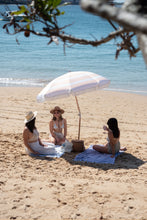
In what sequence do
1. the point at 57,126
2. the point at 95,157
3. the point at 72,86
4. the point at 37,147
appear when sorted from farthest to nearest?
the point at 57,126 → the point at 37,147 → the point at 95,157 → the point at 72,86

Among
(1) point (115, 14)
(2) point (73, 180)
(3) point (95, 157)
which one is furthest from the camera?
(3) point (95, 157)

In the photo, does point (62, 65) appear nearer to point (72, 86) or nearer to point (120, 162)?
point (72, 86)

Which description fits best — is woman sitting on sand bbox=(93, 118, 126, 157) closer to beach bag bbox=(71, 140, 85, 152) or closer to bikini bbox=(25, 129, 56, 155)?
beach bag bbox=(71, 140, 85, 152)

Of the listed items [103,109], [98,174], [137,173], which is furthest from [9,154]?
[103,109]

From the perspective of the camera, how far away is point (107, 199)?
4891 millimetres

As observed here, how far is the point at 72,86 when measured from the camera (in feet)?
21.5

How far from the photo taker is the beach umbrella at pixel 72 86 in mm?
6541

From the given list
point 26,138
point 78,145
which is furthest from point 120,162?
point 26,138

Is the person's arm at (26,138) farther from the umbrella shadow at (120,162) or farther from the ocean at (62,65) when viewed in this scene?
the ocean at (62,65)

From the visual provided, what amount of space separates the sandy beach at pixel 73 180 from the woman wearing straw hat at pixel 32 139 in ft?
0.72

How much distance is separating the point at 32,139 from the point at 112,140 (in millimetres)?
1571

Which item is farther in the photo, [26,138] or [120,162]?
[26,138]

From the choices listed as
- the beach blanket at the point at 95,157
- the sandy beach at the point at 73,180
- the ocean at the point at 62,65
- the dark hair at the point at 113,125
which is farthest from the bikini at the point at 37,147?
the ocean at the point at 62,65

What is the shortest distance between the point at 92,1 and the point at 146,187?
4301 millimetres
